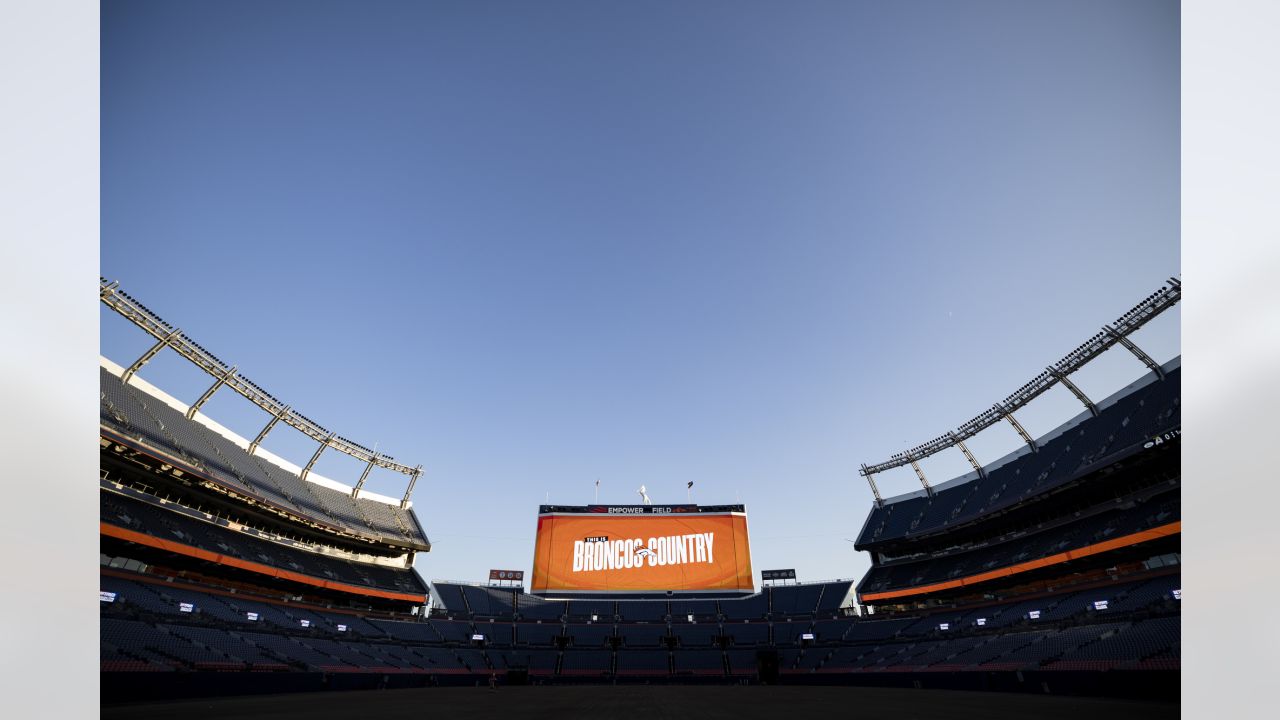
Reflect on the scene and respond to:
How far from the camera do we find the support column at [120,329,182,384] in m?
43.5

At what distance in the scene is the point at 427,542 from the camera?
2753 inches

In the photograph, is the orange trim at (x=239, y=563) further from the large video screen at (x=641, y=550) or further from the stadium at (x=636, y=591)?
the large video screen at (x=641, y=550)

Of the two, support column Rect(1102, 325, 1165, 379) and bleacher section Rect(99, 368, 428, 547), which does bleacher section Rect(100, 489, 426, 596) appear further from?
support column Rect(1102, 325, 1165, 379)

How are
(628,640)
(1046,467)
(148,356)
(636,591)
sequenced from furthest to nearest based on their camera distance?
(636,591) < (628,640) < (1046,467) < (148,356)

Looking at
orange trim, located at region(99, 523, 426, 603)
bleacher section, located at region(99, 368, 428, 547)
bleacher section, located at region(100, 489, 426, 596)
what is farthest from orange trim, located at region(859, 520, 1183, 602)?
bleacher section, located at region(99, 368, 428, 547)

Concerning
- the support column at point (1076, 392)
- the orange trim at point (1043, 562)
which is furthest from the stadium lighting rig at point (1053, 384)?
the orange trim at point (1043, 562)

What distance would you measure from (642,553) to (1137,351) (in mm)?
50870

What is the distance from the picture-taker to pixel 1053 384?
5134 cm

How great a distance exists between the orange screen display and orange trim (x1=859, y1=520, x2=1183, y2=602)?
16.0 m

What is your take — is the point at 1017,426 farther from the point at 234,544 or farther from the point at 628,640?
the point at 234,544

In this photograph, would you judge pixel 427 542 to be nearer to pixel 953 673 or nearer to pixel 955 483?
pixel 953 673

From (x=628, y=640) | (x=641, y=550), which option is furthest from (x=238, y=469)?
(x=641, y=550)

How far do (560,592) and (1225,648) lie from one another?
6843cm

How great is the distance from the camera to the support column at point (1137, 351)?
45094 millimetres
